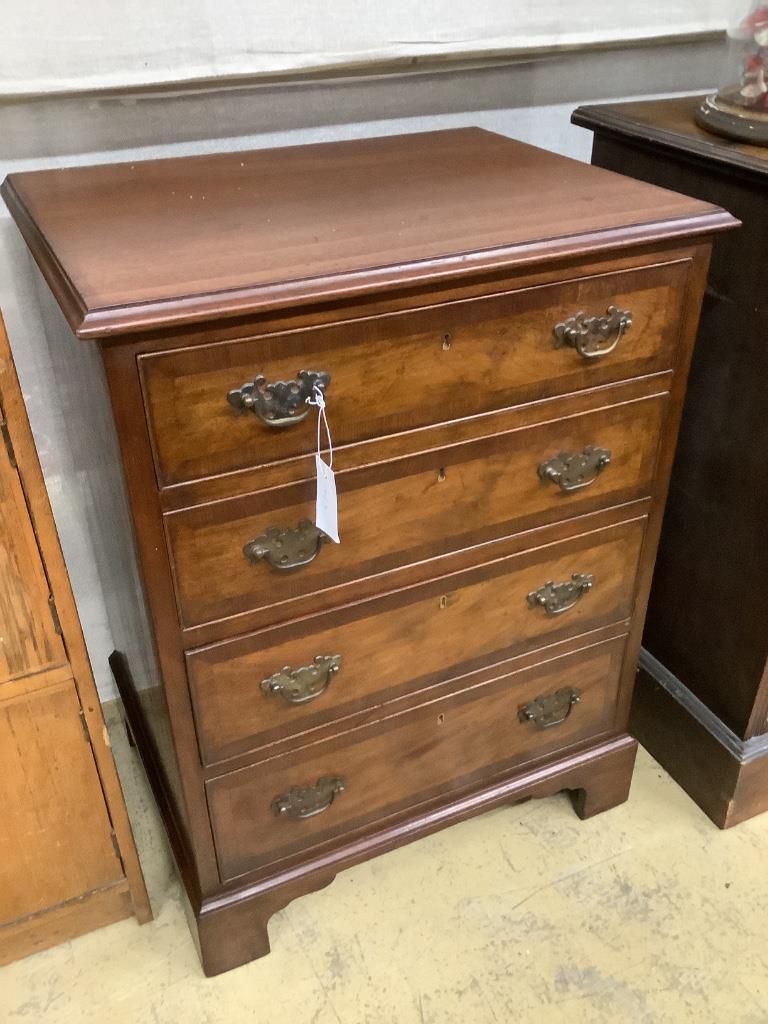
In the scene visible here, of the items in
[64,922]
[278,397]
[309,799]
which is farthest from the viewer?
[64,922]

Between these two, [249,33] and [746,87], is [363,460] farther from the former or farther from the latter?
[746,87]

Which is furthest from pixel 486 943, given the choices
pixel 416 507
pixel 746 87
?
pixel 746 87

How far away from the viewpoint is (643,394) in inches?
44.5

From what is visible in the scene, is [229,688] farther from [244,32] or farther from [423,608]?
[244,32]

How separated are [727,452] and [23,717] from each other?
1021 millimetres

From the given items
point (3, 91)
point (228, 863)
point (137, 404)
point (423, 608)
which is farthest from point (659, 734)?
point (3, 91)

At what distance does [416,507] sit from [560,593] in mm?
296

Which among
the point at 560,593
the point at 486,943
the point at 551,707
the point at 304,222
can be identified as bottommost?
the point at 486,943

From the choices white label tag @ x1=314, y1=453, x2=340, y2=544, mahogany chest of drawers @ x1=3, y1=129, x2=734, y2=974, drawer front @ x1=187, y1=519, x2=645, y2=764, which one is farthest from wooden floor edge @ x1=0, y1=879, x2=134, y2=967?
white label tag @ x1=314, y1=453, x2=340, y2=544

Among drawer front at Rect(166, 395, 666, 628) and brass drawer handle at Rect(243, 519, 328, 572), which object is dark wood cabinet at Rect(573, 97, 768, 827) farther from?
brass drawer handle at Rect(243, 519, 328, 572)

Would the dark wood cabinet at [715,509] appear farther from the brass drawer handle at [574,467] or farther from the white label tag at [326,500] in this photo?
the white label tag at [326,500]

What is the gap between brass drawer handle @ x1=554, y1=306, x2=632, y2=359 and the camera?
40.2 inches

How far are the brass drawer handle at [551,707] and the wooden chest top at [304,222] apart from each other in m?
0.67

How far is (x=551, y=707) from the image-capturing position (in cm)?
136
